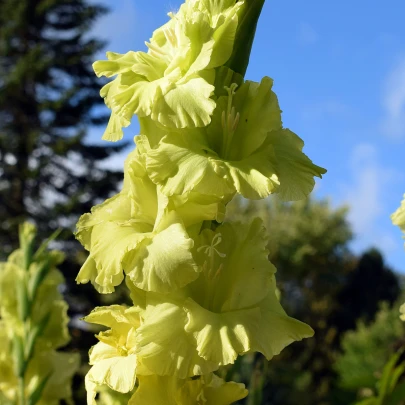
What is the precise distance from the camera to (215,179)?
90 cm

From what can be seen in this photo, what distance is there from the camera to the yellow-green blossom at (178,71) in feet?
3.04

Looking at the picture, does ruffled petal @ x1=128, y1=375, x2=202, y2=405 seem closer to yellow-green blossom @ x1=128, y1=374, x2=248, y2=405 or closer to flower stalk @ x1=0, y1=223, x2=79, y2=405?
yellow-green blossom @ x1=128, y1=374, x2=248, y2=405

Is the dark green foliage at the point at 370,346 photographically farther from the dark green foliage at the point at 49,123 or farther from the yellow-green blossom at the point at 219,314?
the yellow-green blossom at the point at 219,314

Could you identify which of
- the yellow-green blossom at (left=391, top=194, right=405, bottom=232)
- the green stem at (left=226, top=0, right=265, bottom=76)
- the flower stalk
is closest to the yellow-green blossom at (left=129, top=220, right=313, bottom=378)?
the green stem at (left=226, top=0, right=265, bottom=76)

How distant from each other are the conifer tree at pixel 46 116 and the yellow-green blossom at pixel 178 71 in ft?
51.3

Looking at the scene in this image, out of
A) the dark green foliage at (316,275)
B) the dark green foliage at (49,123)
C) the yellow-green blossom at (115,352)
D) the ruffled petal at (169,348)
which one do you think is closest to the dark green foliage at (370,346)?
the dark green foliage at (316,275)

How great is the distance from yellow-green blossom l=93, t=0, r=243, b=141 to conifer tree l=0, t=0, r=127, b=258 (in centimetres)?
1565

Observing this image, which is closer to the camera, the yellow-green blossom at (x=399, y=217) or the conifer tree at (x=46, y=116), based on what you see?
the yellow-green blossom at (x=399, y=217)

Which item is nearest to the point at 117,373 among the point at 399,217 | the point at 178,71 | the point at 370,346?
the point at 178,71

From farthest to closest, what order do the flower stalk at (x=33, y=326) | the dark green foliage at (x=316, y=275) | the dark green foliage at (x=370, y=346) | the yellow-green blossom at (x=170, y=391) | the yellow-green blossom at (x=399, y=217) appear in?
the dark green foliage at (x=316, y=275) < the dark green foliage at (x=370, y=346) < the flower stalk at (x=33, y=326) < the yellow-green blossom at (x=399, y=217) < the yellow-green blossom at (x=170, y=391)

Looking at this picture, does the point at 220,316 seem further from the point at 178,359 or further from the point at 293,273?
the point at 293,273

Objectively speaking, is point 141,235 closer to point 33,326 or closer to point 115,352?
point 115,352

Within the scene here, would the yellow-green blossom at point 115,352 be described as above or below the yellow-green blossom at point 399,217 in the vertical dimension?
below

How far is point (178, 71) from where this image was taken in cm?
100
